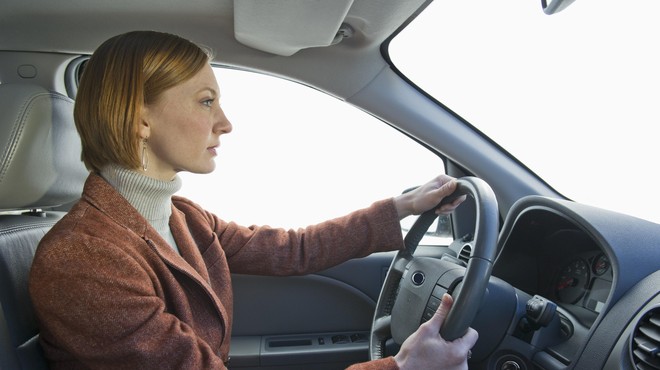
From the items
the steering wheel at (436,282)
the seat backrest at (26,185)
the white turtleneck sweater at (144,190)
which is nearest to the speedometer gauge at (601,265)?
the steering wheel at (436,282)

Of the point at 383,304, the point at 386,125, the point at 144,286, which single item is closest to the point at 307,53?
the point at 386,125

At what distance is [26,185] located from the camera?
1.19m

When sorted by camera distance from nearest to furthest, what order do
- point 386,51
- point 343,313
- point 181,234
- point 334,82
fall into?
point 181,234 < point 386,51 < point 334,82 < point 343,313

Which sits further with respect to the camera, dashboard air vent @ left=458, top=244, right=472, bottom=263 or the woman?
dashboard air vent @ left=458, top=244, right=472, bottom=263

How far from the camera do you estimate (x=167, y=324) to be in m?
0.97

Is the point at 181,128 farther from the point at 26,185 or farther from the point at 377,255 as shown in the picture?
the point at 377,255

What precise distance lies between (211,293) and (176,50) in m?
0.60

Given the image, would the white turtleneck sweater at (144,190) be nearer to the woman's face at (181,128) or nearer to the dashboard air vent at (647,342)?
the woman's face at (181,128)

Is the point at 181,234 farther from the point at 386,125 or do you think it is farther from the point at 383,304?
the point at 386,125

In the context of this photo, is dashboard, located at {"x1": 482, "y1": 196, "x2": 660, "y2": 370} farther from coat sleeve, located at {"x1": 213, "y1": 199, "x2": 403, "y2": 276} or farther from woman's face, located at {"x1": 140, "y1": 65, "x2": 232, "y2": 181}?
woman's face, located at {"x1": 140, "y1": 65, "x2": 232, "y2": 181}

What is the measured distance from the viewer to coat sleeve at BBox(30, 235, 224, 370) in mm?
898

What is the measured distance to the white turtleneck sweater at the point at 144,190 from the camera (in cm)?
113

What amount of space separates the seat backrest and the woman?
0.06 m

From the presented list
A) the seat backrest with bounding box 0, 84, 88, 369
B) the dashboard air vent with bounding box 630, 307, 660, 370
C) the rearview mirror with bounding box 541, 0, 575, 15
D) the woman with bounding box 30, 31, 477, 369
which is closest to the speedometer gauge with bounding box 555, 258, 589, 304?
the dashboard air vent with bounding box 630, 307, 660, 370
